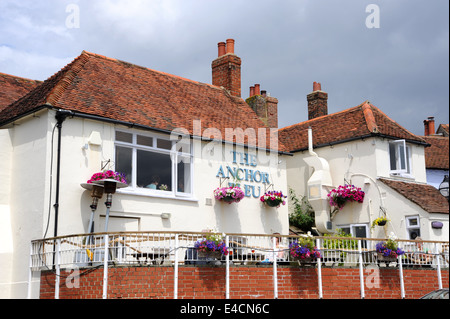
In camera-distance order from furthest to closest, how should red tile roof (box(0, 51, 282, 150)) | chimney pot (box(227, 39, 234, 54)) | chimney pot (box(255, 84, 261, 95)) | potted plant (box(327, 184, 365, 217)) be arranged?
chimney pot (box(255, 84, 261, 95)), chimney pot (box(227, 39, 234, 54)), potted plant (box(327, 184, 365, 217)), red tile roof (box(0, 51, 282, 150))

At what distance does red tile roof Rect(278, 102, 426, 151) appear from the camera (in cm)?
2322

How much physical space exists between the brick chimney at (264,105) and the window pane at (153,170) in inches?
340

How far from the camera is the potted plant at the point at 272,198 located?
20688 mm

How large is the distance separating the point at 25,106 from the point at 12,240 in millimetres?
4054

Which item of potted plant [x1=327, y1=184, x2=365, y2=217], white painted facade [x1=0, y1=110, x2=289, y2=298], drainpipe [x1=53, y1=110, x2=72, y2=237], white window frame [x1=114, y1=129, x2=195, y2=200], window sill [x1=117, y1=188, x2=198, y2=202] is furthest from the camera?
potted plant [x1=327, y1=184, x2=365, y2=217]

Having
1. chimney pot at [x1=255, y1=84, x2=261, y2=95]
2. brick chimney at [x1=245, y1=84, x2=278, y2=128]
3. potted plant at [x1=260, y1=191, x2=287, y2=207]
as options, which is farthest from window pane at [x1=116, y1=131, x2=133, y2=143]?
chimney pot at [x1=255, y1=84, x2=261, y2=95]

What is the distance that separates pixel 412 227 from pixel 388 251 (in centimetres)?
459

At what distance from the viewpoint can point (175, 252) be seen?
Answer: 46.5ft

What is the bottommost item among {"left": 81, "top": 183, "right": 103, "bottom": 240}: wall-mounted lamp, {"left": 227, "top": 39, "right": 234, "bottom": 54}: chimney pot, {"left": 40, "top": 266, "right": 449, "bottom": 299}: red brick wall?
{"left": 40, "top": 266, "right": 449, "bottom": 299}: red brick wall

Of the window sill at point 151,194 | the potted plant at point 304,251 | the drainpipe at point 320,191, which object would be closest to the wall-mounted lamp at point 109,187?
the window sill at point 151,194

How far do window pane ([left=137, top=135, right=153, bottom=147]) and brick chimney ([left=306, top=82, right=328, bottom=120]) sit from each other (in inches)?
481

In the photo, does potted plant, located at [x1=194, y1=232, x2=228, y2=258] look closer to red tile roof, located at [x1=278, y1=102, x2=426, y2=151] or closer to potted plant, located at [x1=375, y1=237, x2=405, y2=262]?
potted plant, located at [x1=375, y1=237, x2=405, y2=262]

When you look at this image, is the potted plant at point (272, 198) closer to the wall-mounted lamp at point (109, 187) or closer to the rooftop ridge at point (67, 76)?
the wall-mounted lamp at point (109, 187)
